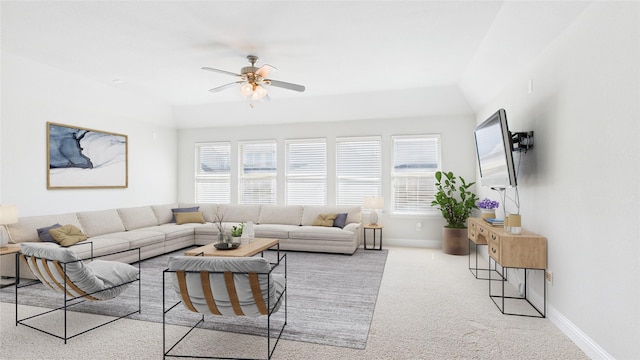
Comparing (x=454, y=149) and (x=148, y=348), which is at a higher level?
(x=454, y=149)

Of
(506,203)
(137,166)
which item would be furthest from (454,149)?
(137,166)

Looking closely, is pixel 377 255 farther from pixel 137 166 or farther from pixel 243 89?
pixel 137 166

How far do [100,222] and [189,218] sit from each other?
5.49ft

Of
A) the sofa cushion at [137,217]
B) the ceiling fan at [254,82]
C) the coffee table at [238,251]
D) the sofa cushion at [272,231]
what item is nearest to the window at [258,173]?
the sofa cushion at [272,231]

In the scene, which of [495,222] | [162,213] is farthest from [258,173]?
[495,222]

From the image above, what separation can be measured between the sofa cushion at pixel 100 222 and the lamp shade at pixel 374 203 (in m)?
4.47

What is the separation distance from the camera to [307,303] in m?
3.61

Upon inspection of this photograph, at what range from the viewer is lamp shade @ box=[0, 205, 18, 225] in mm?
4047

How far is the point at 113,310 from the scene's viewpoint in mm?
3395

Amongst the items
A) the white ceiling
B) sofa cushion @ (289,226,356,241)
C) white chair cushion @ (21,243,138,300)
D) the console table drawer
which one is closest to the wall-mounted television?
the console table drawer

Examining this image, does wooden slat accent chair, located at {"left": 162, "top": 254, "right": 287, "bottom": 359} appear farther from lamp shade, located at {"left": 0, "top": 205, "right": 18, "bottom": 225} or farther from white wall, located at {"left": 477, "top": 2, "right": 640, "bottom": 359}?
lamp shade, located at {"left": 0, "top": 205, "right": 18, "bottom": 225}

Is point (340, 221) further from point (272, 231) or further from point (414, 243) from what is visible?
point (414, 243)

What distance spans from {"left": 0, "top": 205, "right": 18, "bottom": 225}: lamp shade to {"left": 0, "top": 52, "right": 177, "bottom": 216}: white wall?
700mm

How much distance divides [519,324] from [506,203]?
75.0 inches
